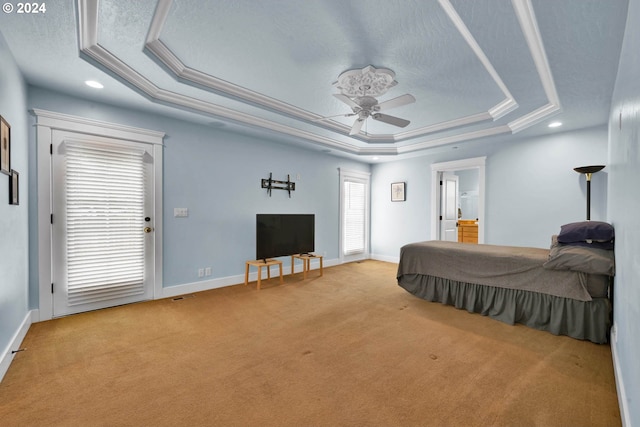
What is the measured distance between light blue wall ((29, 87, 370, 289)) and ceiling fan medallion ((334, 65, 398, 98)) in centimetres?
211

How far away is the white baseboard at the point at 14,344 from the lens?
2019mm

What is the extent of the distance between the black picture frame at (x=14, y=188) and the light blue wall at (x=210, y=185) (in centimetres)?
99

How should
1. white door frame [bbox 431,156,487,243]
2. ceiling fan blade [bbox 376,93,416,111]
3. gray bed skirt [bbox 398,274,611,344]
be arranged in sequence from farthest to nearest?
white door frame [bbox 431,156,487,243], ceiling fan blade [bbox 376,93,416,111], gray bed skirt [bbox 398,274,611,344]

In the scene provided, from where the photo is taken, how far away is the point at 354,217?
661cm

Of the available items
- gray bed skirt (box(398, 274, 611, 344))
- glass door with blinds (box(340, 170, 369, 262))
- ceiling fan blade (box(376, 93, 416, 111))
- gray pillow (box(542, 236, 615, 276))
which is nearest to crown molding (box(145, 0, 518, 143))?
ceiling fan blade (box(376, 93, 416, 111))

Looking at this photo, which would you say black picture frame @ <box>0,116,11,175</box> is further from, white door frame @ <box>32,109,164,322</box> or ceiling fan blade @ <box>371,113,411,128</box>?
ceiling fan blade @ <box>371,113,411,128</box>

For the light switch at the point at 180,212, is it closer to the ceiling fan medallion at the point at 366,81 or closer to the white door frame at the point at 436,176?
the ceiling fan medallion at the point at 366,81

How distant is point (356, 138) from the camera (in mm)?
5168

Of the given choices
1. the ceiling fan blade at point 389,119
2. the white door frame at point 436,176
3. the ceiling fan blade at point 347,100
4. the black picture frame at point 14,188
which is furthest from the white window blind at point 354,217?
the black picture frame at point 14,188

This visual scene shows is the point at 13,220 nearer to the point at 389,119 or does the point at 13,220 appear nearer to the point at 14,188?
the point at 14,188

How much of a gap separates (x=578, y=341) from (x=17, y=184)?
5155mm

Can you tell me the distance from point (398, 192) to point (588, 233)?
389 cm

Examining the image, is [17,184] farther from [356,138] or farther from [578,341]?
[578,341]

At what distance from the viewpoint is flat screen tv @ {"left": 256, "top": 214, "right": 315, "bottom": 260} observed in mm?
4461
